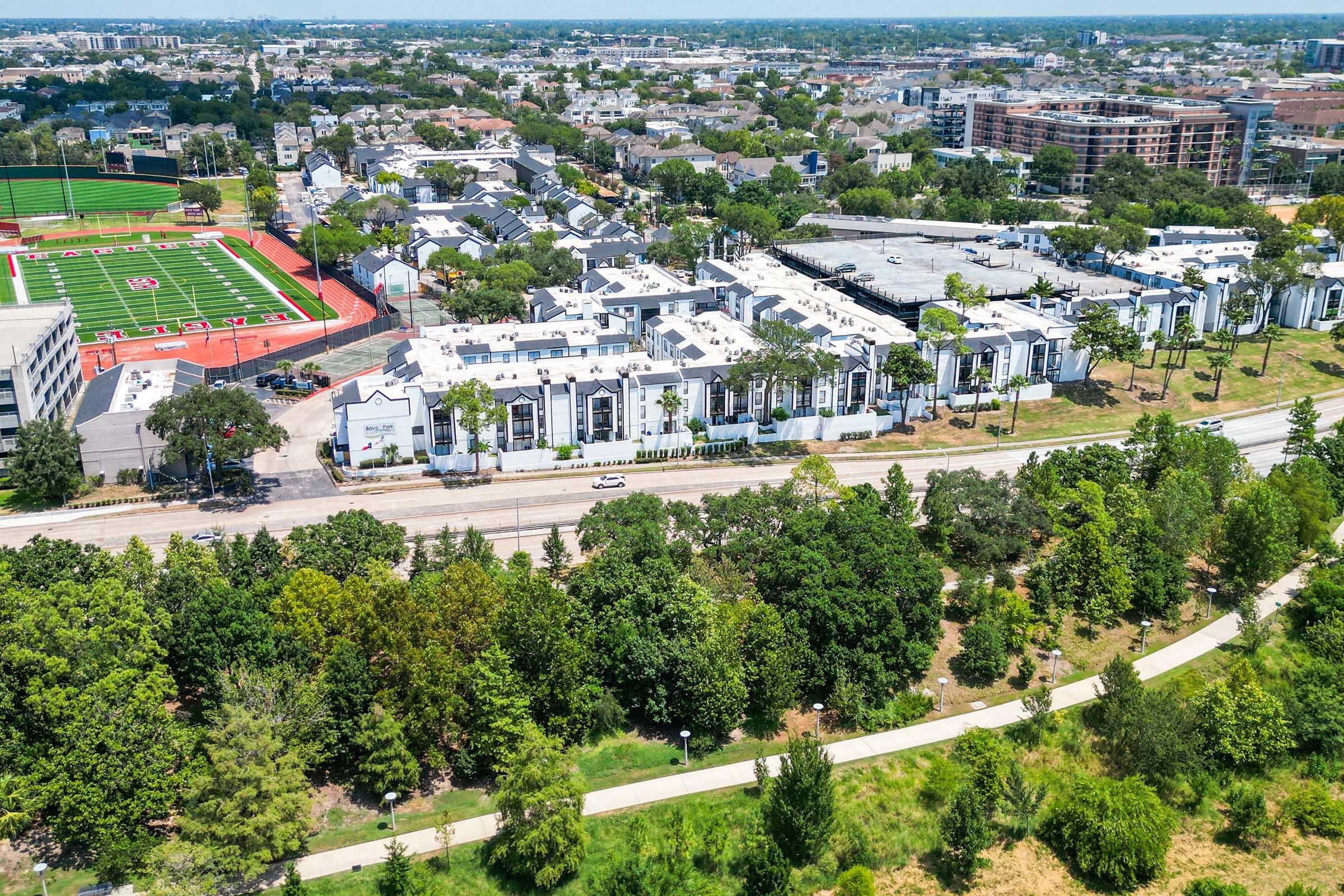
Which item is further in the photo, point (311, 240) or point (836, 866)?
point (311, 240)

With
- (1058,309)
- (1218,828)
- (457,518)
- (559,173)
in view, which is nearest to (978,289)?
(1058,309)

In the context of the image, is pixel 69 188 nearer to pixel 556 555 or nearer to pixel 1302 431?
pixel 556 555

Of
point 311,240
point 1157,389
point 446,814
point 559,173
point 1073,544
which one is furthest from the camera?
point 559,173

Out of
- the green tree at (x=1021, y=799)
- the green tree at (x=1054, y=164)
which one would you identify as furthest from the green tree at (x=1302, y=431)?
the green tree at (x=1054, y=164)

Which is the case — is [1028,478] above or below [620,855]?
above

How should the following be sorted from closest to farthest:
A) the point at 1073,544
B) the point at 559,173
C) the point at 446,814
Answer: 1. the point at 446,814
2. the point at 1073,544
3. the point at 559,173

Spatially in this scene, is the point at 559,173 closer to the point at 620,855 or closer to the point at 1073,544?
the point at 1073,544

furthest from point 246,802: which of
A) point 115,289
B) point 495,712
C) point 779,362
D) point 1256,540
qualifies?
point 115,289

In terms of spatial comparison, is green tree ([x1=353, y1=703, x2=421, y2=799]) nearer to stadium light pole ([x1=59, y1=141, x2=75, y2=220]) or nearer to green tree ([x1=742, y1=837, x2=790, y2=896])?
green tree ([x1=742, y1=837, x2=790, y2=896])

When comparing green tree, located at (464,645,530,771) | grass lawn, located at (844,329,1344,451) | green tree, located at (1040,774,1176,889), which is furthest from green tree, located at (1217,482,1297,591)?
green tree, located at (464,645,530,771)
